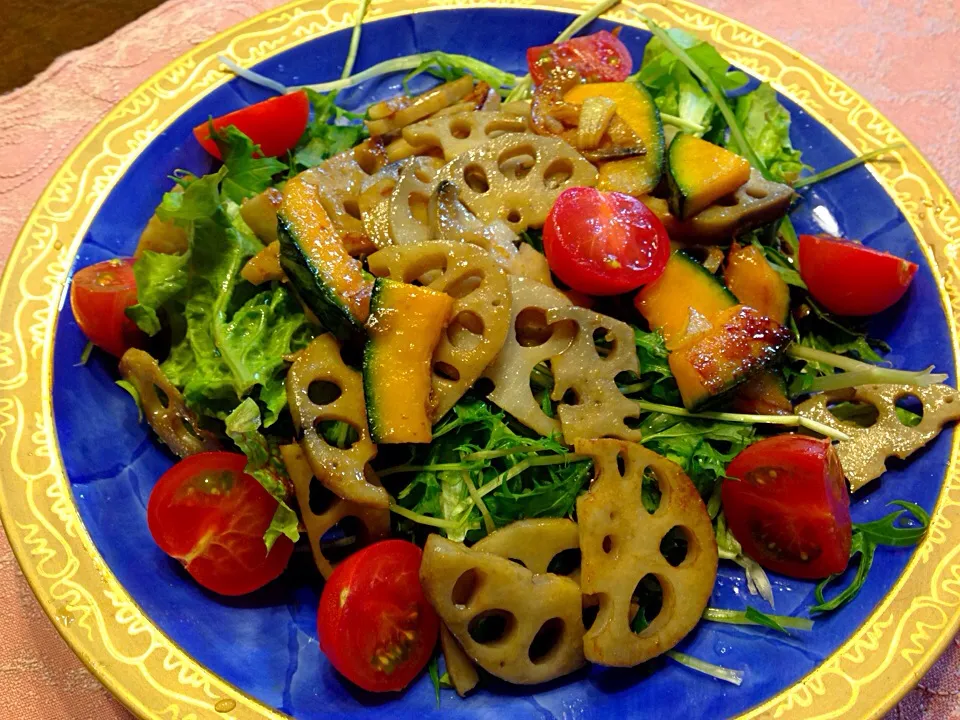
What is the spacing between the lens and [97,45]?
12.7 feet

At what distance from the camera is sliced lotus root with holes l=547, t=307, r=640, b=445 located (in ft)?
7.39

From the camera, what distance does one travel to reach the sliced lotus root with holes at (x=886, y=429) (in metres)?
2.36

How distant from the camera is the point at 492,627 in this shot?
2.21m

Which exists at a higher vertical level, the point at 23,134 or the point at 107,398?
the point at 23,134

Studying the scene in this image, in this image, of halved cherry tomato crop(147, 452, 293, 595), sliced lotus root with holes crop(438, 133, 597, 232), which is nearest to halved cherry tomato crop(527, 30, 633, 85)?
sliced lotus root with holes crop(438, 133, 597, 232)

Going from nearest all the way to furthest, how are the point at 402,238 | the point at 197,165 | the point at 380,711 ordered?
the point at 380,711 < the point at 402,238 < the point at 197,165

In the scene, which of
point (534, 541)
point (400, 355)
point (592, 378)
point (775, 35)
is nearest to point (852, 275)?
point (592, 378)

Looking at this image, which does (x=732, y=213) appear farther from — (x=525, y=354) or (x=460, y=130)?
(x=460, y=130)

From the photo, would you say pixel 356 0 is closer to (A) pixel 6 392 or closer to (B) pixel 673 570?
(A) pixel 6 392

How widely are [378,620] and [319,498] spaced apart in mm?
486

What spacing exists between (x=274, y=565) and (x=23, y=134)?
2.72m

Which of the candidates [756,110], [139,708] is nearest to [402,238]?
[139,708]

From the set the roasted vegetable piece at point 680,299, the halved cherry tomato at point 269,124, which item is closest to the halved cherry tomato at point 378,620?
the roasted vegetable piece at point 680,299

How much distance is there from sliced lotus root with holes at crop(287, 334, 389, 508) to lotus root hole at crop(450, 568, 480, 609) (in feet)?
0.99
